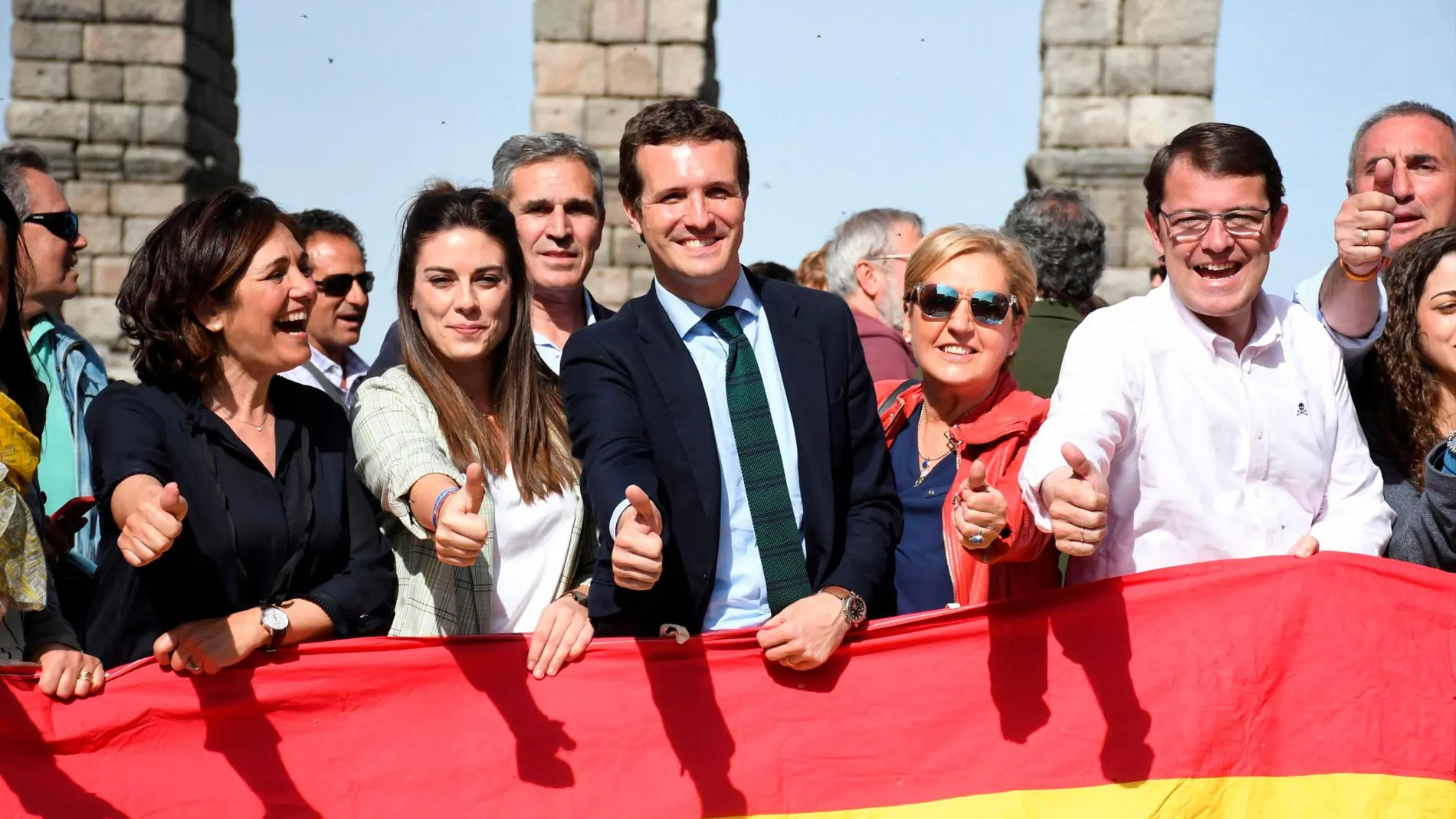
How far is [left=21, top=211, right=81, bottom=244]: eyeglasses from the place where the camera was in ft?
17.8

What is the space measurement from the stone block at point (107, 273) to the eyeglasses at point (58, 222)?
26.2 ft

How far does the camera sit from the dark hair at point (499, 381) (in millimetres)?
3684

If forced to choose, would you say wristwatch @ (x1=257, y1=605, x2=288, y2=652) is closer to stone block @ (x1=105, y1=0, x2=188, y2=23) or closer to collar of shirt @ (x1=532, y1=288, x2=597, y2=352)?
collar of shirt @ (x1=532, y1=288, x2=597, y2=352)

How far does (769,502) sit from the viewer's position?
3381 millimetres

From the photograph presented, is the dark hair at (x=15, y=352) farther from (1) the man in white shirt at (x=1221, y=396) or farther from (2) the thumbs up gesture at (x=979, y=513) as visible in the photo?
(1) the man in white shirt at (x=1221, y=396)

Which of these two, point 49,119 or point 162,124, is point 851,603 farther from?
point 49,119

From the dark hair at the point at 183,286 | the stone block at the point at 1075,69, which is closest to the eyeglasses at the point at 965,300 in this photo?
the dark hair at the point at 183,286

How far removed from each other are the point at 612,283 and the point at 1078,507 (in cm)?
1006

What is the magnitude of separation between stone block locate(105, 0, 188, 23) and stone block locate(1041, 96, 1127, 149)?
756 centimetres

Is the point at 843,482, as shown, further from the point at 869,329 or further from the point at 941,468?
the point at 869,329

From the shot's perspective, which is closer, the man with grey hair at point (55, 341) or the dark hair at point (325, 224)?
the man with grey hair at point (55, 341)

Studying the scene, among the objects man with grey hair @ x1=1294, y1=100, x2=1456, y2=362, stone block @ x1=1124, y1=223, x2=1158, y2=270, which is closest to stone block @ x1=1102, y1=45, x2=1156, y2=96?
stone block @ x1=1124, y1=223, x2=1158, y2=270

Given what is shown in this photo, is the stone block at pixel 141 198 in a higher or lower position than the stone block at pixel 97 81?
lower

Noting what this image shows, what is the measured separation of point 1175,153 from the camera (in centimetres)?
358
